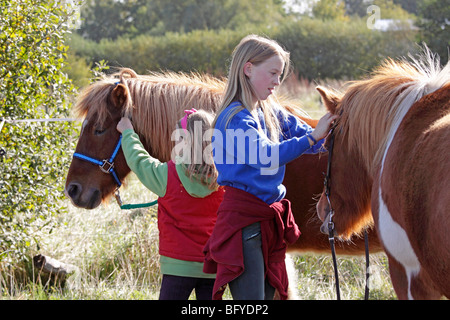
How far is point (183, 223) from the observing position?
299cm

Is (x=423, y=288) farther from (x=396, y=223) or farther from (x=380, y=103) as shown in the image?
(x=380, y=103)

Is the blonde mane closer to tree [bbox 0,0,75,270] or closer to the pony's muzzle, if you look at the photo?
the pony's muzzle

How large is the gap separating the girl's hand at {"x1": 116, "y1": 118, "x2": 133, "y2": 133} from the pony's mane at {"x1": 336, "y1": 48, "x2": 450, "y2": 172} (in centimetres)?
132

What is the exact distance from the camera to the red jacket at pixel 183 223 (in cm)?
297

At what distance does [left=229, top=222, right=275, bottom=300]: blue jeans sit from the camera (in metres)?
2.52

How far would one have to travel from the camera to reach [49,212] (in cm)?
500

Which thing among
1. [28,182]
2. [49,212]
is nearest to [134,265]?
[49,212]

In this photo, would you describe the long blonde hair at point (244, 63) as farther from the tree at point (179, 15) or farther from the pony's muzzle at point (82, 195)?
the tree at point (179, 15)

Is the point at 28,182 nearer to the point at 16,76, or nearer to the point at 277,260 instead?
the point at 16,76

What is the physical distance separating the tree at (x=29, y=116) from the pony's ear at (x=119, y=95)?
1.24m

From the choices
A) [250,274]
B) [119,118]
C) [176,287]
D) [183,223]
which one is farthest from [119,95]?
[250,274]

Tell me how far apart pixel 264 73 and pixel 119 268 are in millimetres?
3351

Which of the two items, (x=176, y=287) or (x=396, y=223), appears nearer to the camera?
(x=396, y=223)
